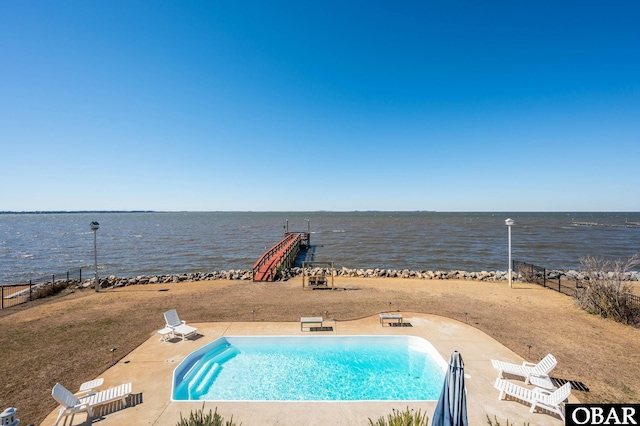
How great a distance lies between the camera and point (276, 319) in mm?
11914

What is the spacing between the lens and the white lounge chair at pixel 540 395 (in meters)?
6.05

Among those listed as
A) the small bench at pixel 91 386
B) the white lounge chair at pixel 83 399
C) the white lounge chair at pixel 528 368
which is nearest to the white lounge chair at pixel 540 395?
the white lounge chair at pixel 528 368

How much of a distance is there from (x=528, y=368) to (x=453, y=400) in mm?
5399

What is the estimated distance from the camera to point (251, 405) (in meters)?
6.57

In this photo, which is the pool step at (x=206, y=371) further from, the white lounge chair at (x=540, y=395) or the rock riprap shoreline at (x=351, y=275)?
the rock riprap shoreline at (x=351, y=275)

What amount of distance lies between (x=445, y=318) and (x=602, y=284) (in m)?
6.48

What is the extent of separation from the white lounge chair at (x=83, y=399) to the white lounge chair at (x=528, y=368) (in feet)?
27.7

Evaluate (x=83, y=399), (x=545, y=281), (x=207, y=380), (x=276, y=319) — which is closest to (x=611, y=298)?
(x=545, y=281)

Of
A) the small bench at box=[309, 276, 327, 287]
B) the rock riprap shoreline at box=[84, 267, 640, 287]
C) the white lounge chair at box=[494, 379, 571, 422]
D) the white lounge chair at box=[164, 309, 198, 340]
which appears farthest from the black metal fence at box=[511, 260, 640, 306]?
the white lounge chair at box=[164, 309, 198, 340]

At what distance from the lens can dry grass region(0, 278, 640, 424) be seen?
7.67 m

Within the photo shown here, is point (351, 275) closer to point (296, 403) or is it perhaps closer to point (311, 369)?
point (311, 369)

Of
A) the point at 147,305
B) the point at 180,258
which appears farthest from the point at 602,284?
the point at 180,258

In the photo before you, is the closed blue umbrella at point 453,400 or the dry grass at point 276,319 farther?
the dry grass at point 276,319

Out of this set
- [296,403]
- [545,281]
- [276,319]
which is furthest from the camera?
[545,281]
